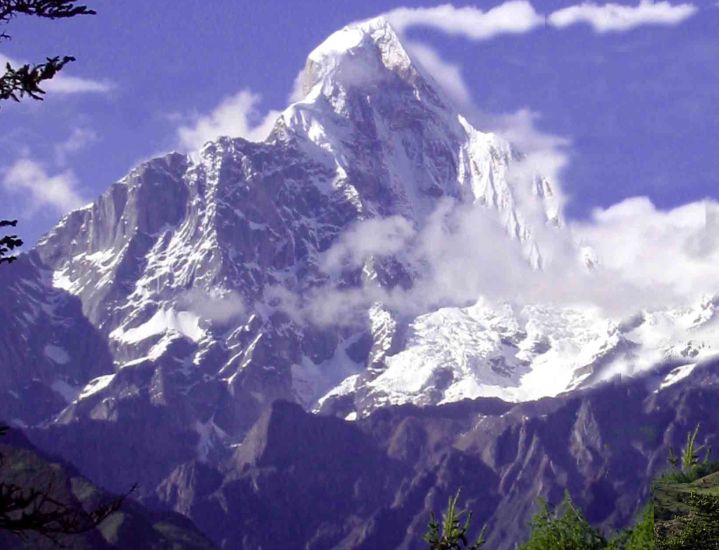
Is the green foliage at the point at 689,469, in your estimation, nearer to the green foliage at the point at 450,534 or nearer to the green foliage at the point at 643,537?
the green foliage at the point at 643,537

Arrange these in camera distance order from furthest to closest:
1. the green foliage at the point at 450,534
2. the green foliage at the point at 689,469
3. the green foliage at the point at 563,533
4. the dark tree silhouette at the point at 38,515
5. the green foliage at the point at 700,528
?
the green foliage at the point at 689,469 → the green foliage at the point at 563,533 → the green foliage at the point at 450,534 → the green foliage at the point at 700,528 → the dark tree silhouette at the point at 38,515

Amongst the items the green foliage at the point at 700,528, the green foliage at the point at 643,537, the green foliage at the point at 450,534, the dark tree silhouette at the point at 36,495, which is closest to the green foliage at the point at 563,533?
the green foliage at the point at 643,537

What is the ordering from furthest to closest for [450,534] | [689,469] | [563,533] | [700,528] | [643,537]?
1. [689,469]
2. [563,533]
3. [643,537]
4. [450,534]
5. [700,528]

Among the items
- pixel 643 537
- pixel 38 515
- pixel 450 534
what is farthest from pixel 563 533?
pixel 38 515

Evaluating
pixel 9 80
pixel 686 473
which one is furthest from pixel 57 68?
pixel 686 473

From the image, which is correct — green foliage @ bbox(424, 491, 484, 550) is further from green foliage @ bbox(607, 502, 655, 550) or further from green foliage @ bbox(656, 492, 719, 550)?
green foliage @ bbox(607, 502, 655, 550)

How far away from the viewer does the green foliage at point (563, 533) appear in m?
61.0

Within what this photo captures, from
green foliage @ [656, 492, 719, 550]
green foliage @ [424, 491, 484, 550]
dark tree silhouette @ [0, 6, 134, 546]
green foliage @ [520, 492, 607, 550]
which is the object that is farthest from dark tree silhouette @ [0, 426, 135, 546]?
green foliage @ [520, 492, 607, 550]

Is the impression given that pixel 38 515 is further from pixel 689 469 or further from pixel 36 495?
pixel 689 469

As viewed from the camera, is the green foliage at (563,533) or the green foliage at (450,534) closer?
the green foliage at (450,534)

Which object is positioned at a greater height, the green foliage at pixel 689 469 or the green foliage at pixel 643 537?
the green foliage at pixel 689 469

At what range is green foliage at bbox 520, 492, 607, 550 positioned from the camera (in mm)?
61031

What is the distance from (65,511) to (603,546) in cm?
3460

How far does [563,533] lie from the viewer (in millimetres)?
61781
